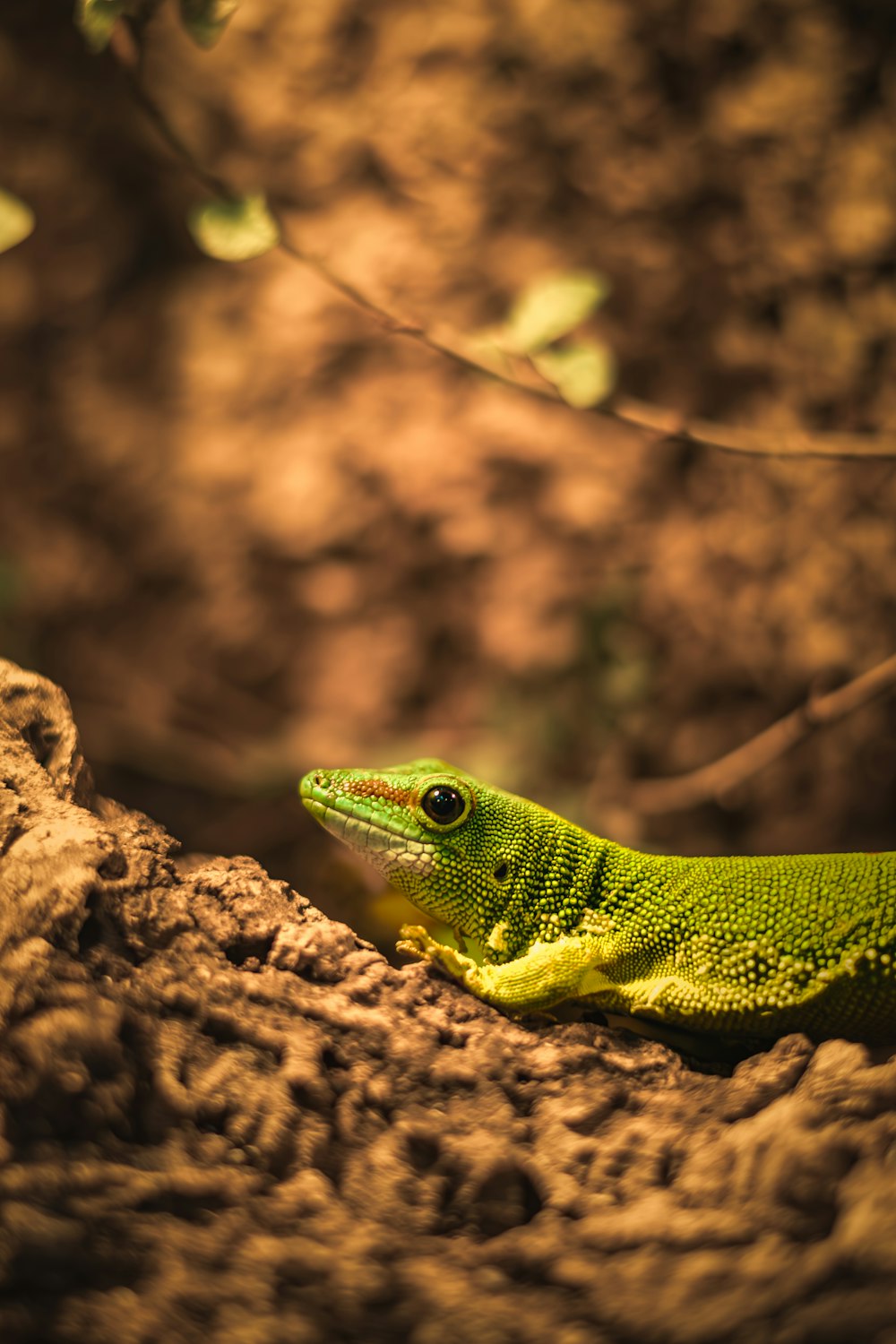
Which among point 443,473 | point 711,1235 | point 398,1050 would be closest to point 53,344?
point 443,473

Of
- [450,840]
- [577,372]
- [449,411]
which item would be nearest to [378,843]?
[450,840]

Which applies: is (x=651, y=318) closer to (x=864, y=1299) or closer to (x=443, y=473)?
(x=443, y=473)

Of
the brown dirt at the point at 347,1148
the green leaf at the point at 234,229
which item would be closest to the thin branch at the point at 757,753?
the brown dirt at the point at 347,1148

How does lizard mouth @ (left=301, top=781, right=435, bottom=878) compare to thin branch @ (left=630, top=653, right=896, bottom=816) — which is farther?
thin branch @ (left=630, top=653, right=896, bottom=816)

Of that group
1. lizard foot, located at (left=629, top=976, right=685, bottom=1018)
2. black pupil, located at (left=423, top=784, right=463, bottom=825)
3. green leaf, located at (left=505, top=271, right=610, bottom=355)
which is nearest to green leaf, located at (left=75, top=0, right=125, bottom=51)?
green leaf, located at (left=505, top=271, right=610, bottom=355)

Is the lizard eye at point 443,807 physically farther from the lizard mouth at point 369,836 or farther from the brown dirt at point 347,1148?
the brown dirt at point 347,1148

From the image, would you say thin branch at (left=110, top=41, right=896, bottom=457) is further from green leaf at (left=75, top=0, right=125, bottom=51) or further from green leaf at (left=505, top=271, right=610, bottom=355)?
green leaf at (left=75, top=0, right=125, bottom=51)
